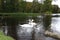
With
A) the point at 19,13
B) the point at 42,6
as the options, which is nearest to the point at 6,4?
the point at 19,13

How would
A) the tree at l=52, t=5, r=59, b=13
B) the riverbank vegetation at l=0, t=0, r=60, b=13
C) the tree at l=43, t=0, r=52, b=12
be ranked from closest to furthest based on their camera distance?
the riverbank vegetation at l=0, t=0, r=60, b=13, the tree at l=43, t=0, r=52, b=12, the tree at l=52, t=5, r=59, b=13

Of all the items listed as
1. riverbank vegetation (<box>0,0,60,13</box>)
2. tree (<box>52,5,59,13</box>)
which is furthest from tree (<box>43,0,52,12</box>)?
tree (<box>52,5,59,13</box>)

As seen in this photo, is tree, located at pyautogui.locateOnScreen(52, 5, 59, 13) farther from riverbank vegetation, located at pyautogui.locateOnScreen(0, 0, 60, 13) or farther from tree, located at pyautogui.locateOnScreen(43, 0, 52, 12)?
tree, located at pyautogui.locateOnScreen(43, 0, 52, 12)

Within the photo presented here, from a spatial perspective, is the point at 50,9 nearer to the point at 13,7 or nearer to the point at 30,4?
the point at 30,4

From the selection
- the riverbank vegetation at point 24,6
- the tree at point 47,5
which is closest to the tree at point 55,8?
the riverbank vegetation at point 24,6

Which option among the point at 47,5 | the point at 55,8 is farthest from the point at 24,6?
the point at 55,8

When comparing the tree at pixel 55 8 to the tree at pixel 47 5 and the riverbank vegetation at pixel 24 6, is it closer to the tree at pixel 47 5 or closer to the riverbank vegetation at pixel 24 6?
the riverbank vegetation at pixel 24 6

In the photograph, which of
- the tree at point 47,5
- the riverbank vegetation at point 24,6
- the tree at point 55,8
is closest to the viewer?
the riverbank vegetation at point 24,6

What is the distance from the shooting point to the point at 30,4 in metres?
45.1

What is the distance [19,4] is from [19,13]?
3.76 m

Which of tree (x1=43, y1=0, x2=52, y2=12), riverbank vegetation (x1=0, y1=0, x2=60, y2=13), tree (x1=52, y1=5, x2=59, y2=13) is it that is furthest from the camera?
tree (x1=52, y1=5, x2=59, y2=13)

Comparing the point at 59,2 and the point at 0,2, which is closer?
the point at 0,2

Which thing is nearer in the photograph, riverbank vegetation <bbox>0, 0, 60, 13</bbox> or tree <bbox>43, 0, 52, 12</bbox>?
riverbank vegetation <bbox>0, 0, 60, 13</bbox>

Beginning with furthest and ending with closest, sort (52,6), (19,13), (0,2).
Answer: (52,6) < (0,2) < (19,13)
